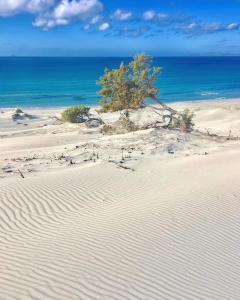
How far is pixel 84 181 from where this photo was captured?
42.0ft

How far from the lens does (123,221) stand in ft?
31.8

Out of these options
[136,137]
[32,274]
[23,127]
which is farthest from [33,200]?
[23,127]

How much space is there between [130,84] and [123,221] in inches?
439

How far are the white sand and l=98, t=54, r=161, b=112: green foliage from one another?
93.9 inches

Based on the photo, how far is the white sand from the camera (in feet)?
22.2

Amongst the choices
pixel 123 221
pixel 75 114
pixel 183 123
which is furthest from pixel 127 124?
pixel 123 221

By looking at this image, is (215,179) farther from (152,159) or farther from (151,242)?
(151,242)

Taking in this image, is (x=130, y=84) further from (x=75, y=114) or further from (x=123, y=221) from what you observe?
(x=123, y=221)

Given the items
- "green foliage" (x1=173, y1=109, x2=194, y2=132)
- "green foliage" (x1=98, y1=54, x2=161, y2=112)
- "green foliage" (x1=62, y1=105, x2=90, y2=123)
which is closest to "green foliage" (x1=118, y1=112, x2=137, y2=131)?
"green foliage" (x1=98, y1=54, x2=161, y2=112)

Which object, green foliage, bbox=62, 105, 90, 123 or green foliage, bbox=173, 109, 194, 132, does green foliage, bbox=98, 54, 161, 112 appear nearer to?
green foliage, bbox=173, 109, 194, 132

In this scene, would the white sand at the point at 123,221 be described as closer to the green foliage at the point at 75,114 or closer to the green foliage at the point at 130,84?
the green foliage at the point at 130,84

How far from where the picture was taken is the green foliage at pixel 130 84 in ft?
65.6

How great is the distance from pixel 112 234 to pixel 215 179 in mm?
5392

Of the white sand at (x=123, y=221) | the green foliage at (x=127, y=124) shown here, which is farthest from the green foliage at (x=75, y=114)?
the white sand at (x=123, y=221)
